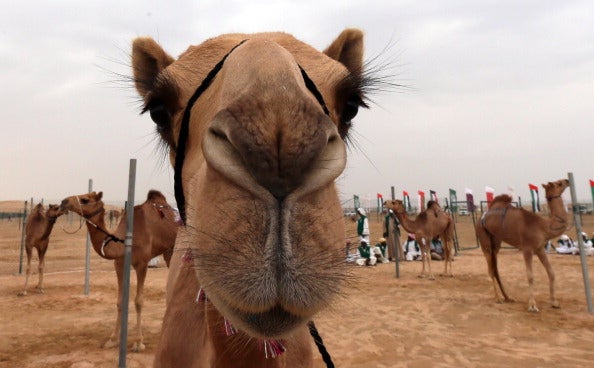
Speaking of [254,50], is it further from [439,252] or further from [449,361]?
[439,252]

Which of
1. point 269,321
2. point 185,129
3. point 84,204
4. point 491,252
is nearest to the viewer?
point 269,321

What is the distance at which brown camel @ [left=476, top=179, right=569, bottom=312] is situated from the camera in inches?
372

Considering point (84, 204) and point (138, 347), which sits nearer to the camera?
point (138, 347)

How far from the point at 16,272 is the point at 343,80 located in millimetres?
17946

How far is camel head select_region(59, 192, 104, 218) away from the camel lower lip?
A: 24.8ft

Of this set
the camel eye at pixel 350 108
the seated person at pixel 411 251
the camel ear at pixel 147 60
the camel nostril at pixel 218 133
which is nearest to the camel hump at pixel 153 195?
the camel ear at pixel 147 60

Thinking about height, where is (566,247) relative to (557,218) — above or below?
below

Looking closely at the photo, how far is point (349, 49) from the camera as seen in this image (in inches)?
104

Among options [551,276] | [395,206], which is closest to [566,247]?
[395,206]

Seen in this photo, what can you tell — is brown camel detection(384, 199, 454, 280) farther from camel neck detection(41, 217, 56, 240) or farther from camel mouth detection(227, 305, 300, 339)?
camel mouth detection(227, 305, 300, 339)

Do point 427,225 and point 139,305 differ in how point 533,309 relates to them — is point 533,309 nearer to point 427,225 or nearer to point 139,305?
point 427,225

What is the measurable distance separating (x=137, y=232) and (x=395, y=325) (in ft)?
17.8

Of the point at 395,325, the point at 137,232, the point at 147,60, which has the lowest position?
the point at 395,325

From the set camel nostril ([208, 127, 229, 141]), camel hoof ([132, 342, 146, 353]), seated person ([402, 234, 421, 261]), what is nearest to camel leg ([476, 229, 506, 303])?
camel hoof ([132, 342, 146, 353])
